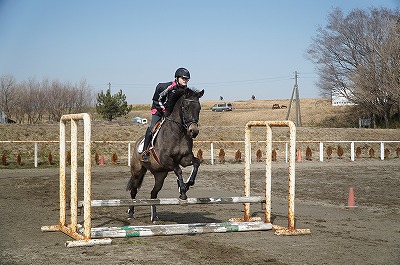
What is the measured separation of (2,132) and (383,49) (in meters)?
26.2

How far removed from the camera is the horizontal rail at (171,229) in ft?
26.1

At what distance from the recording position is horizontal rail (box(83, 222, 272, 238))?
7.96 m

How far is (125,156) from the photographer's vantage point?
30.5 m

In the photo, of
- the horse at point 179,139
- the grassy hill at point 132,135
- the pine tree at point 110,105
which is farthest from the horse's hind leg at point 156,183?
the pine tree at point 110,105

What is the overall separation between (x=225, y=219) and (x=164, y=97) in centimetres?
283

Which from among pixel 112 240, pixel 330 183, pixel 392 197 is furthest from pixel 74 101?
pixel 112 240

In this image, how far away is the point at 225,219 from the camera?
1079 centimetres

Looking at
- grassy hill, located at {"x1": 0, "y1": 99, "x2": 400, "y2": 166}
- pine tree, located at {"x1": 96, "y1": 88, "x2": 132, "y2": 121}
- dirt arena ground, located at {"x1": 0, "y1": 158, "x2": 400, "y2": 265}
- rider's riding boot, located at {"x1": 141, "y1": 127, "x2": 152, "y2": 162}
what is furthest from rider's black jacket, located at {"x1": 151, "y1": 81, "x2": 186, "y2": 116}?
pine tree, located at {"x1": 96, "y1": 88, "x2": 132, "y2": 121}

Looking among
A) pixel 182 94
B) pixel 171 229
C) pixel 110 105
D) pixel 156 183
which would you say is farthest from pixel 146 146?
pixel 110 105

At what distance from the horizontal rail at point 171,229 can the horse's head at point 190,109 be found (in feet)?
4.74

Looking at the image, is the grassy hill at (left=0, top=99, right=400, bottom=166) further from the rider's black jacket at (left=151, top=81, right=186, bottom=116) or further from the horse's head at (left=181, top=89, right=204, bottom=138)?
the horse's head at (left=181, top=89, right=204, bottom=138)

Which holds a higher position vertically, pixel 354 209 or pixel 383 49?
pixel 383 49

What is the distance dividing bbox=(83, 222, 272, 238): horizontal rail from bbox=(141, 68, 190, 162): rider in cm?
168

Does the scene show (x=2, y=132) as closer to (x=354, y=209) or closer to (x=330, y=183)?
(x=330, y=183)
